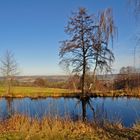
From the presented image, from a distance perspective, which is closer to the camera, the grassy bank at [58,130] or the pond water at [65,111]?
the grassy bank at [58,130]

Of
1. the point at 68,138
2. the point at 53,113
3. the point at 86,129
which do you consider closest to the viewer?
the point at 68,138

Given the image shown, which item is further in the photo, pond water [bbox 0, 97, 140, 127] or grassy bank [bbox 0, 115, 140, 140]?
pond water [bbox 0, 97, 140, 127]

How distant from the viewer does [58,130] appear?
8.97 meters

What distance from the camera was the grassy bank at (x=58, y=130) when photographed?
26.0 feet

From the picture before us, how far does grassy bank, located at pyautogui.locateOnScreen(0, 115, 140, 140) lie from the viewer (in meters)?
7.94

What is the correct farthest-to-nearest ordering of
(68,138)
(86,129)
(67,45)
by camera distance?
(67,45), (86,129), (68,138)

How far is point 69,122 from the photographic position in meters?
9.96

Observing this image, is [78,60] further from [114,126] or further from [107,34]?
[114,126]

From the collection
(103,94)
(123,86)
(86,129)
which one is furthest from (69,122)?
(123,86)

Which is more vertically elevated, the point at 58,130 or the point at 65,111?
the point at 65,111

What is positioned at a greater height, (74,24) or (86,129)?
(74,24)

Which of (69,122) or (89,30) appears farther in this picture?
(89,30)

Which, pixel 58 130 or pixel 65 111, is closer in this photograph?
pixel 58 130

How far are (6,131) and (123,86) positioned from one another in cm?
3050
